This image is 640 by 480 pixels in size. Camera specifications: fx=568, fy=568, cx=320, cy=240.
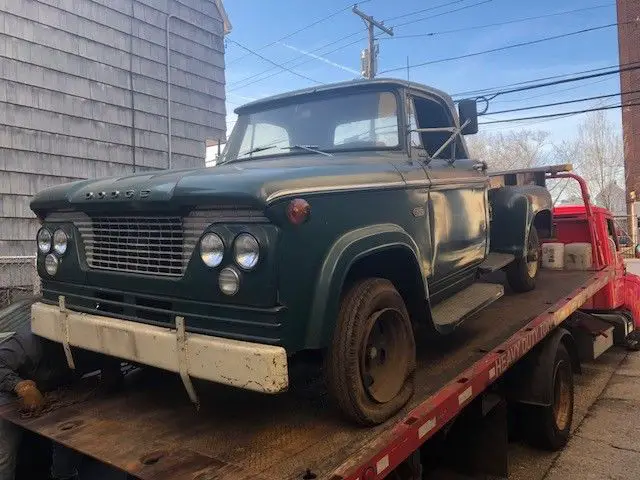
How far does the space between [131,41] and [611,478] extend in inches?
450

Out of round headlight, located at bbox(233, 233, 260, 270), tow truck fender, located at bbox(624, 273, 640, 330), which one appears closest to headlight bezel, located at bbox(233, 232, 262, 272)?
round headlight, located at bbox(233, 233, 260, 270)

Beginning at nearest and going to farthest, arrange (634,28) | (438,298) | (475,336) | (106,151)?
(438,298)
(475,336)
(106,151)
(634,28)

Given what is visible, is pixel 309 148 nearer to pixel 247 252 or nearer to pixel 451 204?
pixel 451 204

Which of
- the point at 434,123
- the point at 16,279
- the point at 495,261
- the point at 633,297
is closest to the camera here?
the point at 434,123

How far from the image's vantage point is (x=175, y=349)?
8.15 feet

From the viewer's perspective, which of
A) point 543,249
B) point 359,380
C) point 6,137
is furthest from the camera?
point 6,137

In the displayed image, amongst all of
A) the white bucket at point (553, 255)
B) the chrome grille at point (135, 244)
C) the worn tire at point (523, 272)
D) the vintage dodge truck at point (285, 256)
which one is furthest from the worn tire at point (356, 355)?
the white bucket at point (553, 255)

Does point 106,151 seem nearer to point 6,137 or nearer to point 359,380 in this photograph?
point 6,137

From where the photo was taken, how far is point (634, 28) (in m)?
29.0

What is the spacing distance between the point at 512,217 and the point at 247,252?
3.47 meters

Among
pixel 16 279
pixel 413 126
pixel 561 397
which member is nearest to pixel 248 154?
pixel 413 126

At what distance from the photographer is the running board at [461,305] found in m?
3.43

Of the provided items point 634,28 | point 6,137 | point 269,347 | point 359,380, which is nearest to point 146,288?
point 269,347

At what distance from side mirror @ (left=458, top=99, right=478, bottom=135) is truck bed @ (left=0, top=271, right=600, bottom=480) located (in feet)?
5.31
